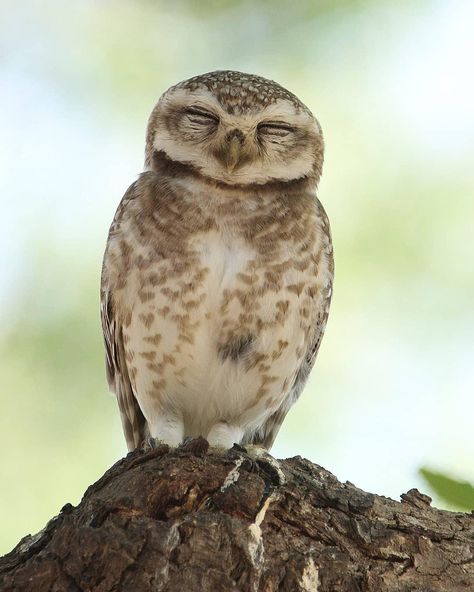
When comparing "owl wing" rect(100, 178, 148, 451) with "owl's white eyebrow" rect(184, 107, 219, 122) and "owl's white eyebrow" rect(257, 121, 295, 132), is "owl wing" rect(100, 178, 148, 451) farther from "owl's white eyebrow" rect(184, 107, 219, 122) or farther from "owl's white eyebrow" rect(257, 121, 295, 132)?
"owl's white eyebrow" rect(257, 121, 295, 132)

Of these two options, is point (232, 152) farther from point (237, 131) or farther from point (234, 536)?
point (234, 536)

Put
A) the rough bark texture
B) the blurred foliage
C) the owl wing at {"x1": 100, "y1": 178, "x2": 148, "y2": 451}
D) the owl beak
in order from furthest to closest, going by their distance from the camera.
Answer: the owl wing at {"x1": 100, "y1": 178, "x2": 148, "y2": 451}
the owl beak
the rough bark texture
the blurred foliage

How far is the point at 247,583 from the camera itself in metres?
2.03

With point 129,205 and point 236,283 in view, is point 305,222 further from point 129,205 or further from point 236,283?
point 129,205

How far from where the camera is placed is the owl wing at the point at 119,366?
3.68m

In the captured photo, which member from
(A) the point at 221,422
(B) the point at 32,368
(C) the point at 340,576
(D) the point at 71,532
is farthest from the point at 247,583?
(B) the point at 32,368

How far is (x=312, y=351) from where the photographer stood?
384 cm

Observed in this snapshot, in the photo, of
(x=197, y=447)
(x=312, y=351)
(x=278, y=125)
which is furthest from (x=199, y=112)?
(x=197, y=447)

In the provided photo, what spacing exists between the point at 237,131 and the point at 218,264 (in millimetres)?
586

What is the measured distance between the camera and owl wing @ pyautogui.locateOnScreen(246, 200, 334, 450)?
367 centimetres

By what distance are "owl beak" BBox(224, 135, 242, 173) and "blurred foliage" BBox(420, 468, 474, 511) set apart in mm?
2191

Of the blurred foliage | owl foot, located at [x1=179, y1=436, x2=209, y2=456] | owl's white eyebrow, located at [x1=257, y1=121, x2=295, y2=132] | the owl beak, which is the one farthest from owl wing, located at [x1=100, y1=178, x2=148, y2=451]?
the blurred foliage

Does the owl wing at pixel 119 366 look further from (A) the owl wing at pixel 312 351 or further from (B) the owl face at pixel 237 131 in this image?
(A) the owl wing at pixel 312 351

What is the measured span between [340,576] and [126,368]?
6.12ft
